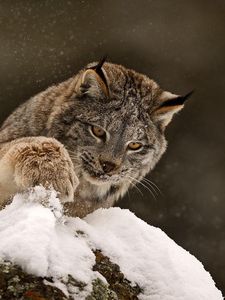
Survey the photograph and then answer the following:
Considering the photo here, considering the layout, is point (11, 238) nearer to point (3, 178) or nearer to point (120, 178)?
point (3, 178)

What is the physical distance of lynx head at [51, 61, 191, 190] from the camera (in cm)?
416

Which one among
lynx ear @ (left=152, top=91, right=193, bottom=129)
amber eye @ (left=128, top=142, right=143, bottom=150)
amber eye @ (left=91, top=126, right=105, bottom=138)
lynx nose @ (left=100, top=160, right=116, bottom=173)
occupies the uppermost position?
lynx ear @ (left=152, top=91, right=193, bottom=129)

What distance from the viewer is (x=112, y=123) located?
424 centimetres

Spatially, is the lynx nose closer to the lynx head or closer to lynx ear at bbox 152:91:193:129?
the lynx head

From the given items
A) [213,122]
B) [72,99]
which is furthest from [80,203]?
[213,122]

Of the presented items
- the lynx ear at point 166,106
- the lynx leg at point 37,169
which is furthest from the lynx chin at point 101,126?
the lynx leg at point 37,169

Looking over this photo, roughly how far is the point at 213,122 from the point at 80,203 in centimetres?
409

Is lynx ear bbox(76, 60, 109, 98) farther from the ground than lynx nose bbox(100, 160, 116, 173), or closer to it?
farther from the ground

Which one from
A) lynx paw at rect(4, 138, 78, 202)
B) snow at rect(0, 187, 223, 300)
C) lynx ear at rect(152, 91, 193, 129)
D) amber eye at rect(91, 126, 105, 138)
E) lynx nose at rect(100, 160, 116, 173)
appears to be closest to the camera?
snow at rect(0, 187, 223, 300)

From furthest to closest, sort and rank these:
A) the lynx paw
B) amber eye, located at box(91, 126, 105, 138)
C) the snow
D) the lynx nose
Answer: amber eye, located at box(91, 126, 105, 138)
the lynx nose
the lynx paw
the snow

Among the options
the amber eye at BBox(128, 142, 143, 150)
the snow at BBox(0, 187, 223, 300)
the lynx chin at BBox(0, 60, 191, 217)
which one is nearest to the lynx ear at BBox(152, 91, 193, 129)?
the lynx chin at BBox(0, 60, 191, 217)

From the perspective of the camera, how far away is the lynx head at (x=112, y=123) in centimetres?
416

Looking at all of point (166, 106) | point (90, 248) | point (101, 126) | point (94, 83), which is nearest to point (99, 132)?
point (101, 126)

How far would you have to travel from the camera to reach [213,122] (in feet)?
25.7
